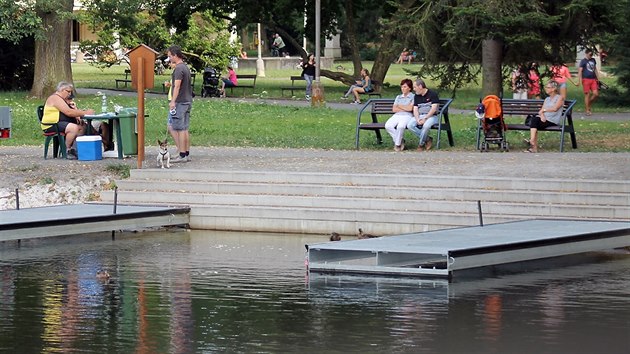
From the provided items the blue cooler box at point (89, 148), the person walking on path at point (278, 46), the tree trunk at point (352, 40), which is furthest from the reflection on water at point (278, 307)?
the person walking on path at point (278, 46)

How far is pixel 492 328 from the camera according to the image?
1056 centimetres

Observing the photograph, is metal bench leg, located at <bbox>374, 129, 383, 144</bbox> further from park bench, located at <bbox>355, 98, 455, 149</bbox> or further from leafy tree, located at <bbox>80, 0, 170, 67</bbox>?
leafy tree, located at <bbox>80, 0, 170, 67</bbox>

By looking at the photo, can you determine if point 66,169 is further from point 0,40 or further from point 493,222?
point 0,40

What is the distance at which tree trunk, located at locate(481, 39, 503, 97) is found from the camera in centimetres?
3020

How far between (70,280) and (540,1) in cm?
2004

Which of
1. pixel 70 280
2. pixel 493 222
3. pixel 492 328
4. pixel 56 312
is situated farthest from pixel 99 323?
pixel 493 222

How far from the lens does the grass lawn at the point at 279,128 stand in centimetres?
2284

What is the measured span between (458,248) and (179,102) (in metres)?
7.55

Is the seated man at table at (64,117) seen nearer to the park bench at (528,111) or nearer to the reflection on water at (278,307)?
the reflection on water at (278,307)

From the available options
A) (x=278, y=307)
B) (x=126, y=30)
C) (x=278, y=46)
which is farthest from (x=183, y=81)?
(x=278, y=46)

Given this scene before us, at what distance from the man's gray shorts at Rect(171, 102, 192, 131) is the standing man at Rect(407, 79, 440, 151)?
12.9 ft

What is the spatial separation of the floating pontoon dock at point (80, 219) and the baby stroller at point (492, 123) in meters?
6.07

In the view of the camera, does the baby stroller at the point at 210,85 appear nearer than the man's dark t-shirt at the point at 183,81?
No

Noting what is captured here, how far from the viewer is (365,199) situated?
16.7m
